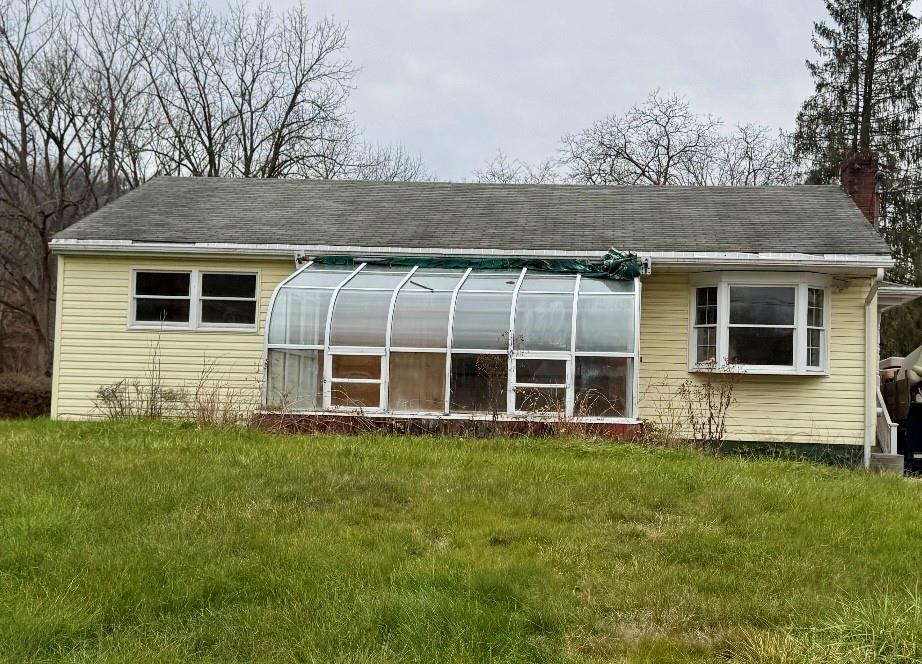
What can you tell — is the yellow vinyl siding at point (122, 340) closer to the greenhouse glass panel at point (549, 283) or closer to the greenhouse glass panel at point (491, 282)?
the greenhouse glass panel at point (491, 282)

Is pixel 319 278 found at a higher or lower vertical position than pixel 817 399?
higher

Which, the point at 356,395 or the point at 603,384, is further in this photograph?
the point at 356,395

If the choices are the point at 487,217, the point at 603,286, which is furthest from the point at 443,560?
the point at 487,217

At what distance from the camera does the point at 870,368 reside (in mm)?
12086

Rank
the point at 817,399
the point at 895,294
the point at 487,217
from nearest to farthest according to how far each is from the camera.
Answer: the point at 817,399, the point at 895,294, the point at 487,217

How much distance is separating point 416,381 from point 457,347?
0.74 m

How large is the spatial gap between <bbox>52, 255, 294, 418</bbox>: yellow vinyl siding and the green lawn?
5271mm

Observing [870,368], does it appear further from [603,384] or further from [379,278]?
[379,278]

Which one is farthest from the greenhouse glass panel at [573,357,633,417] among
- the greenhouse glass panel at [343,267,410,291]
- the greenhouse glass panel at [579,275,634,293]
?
the greenhouse glass panel at [343,267,410,291]

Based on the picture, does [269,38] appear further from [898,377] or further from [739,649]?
[739,649]

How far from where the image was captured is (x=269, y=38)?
95.2 ft

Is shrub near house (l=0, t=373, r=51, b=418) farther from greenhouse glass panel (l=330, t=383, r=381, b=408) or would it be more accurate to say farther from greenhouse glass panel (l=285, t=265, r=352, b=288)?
greenhouse glass panel (l=330, t=383, r=381, b=408)

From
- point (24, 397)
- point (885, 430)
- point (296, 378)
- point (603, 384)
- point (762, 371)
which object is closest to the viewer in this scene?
point (603, 384)

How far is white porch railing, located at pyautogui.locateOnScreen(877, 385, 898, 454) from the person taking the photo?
12623mm
